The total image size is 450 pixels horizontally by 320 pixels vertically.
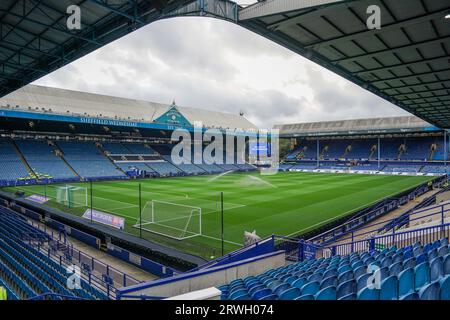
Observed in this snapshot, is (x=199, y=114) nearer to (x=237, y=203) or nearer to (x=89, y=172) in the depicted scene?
(x=89, y=172)

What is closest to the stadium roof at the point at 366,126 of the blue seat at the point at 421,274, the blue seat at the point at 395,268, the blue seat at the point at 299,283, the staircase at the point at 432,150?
the staircase at the point at 432,150

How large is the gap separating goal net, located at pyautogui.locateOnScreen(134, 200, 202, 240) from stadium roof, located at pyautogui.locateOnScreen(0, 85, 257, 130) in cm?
2658

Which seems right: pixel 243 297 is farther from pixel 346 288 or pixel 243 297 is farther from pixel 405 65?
pixel 405 65

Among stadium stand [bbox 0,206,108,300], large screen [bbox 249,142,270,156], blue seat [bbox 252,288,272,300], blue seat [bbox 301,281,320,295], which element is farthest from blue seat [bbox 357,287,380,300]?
large screen [bbox 249,142,270,156]

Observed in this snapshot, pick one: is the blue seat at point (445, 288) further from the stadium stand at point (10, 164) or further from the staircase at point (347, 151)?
the staircase at point (347, 151)

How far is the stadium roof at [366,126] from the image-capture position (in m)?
59.4

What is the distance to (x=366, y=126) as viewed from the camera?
71750 mm

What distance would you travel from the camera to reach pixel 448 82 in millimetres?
15633

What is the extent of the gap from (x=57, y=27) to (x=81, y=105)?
44.3 metres

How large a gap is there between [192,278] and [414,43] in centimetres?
1080

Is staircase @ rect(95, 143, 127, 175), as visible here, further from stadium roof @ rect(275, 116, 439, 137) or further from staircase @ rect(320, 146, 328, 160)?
staircase @ rect(320, 146, 328, 160)

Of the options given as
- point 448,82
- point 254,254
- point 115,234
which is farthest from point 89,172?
point 448,82

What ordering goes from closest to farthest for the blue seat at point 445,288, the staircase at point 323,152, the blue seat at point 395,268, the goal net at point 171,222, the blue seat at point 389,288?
the blue seat at point 445,288 < the blue seat at point 389,288 < the blue seat at point 395,268 < the goal net at point 171,222 < the staircase at point 323,152

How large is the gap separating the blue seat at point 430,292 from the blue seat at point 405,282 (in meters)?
0.68
